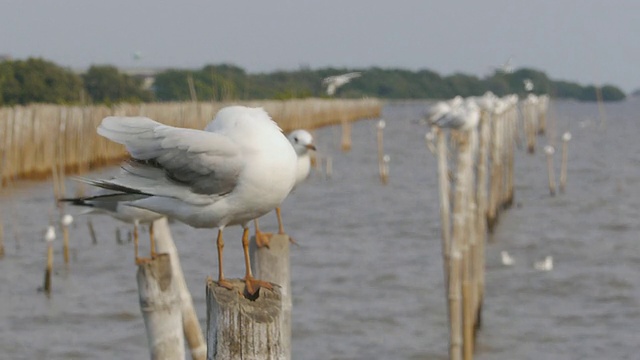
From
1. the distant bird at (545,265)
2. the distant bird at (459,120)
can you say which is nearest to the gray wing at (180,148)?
the distant bird at (459,120)

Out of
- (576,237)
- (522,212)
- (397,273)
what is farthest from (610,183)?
(397,273)

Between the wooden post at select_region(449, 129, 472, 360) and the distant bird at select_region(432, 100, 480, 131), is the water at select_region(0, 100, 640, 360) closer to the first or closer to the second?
the wooden post at select_region(449, 129, 472, 360)

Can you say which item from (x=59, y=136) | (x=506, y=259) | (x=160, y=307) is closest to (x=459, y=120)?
(x=506, y=259)

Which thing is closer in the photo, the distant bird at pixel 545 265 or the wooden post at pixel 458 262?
the wooden post at pixel 458 262

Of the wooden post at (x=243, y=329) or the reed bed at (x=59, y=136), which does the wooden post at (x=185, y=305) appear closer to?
the wooden post at (x=243, y=329)

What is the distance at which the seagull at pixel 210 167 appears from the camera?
3.47m

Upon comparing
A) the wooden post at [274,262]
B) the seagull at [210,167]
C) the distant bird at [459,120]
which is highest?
the seagull at [210,167]

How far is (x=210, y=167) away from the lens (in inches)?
141

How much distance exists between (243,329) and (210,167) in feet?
2.20

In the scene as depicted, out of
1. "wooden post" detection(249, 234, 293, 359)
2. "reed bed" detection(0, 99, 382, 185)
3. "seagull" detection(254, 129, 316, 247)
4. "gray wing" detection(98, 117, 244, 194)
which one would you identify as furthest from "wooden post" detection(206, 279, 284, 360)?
"reed bed" detection(0, 99, 382, 185)

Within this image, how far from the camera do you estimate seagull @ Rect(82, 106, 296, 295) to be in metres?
3.47

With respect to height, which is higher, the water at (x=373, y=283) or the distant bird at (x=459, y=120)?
the distant bird at (x=459, y=120)

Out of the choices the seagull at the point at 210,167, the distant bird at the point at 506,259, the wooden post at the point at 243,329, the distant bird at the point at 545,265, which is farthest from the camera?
the distant bird at the point at 506,259

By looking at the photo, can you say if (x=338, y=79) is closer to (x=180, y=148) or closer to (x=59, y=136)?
(x=180, y=148)
